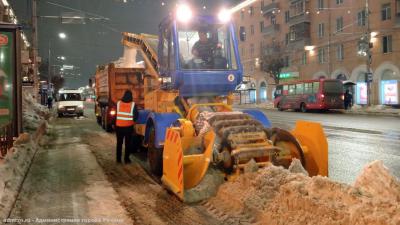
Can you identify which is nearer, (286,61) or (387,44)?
(387,44)

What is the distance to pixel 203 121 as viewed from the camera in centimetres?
722

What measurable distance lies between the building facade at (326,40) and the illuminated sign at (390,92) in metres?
0.30

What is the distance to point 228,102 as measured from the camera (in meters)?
8.79

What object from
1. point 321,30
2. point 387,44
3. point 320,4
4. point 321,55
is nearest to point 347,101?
point 387,44

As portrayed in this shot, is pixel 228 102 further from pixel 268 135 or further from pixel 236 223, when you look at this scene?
pixel 236 223

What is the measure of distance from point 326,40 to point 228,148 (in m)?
40.5

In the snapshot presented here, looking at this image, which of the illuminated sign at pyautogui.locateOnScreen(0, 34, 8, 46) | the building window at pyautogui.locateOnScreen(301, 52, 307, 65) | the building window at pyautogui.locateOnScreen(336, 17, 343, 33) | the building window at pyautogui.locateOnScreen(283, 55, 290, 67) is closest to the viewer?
the illuminated sign at pyautogui.locateOnScreen(0, 34, 8, 46)

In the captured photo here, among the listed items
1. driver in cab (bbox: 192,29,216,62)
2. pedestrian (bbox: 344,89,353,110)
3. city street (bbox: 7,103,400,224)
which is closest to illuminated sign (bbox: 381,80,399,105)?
pedestrian (bbox: 344,89,353,110)

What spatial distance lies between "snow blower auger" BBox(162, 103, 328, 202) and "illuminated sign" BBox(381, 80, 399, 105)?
3144cm

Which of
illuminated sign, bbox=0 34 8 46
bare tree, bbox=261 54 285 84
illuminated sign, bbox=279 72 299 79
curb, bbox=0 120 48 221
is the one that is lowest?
curb, bbox=0 120 48 221

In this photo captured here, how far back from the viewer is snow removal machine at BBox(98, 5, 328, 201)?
21.1 feet

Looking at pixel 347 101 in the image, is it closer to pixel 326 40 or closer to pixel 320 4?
pixel 326 40

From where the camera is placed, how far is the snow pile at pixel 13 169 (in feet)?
19.4

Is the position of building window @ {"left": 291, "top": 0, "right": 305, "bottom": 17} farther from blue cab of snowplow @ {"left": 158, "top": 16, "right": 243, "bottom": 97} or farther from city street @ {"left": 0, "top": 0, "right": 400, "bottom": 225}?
blue cab of snowplow @ {"left": 158, "top": 16, "right": 243, "bottom": 97}
